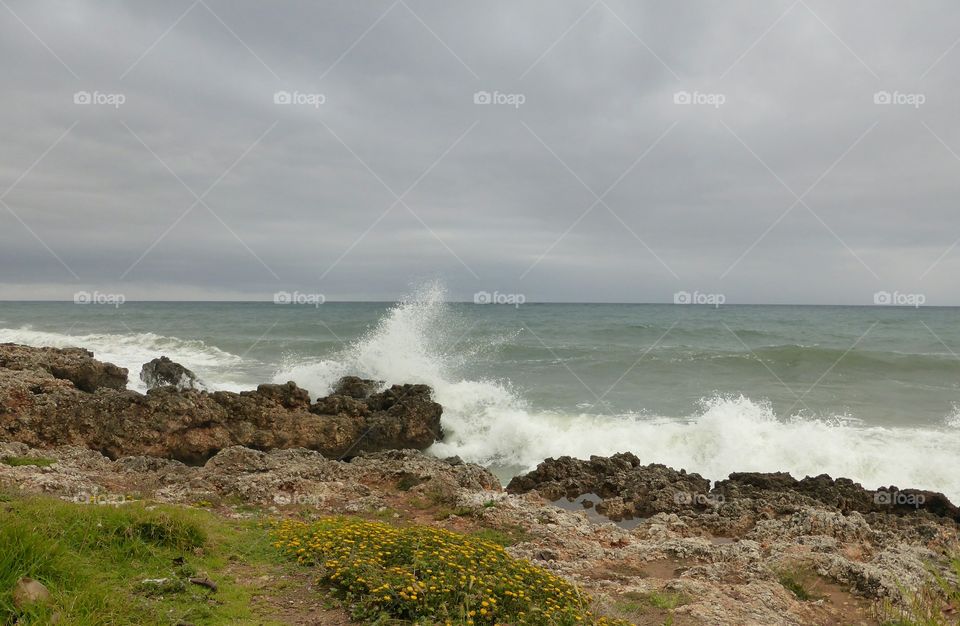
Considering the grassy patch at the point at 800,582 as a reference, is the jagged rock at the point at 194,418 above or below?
above

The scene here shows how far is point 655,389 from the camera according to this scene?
27.5 m

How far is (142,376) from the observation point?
2248cm

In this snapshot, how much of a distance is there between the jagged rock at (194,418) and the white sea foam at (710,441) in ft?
6.24

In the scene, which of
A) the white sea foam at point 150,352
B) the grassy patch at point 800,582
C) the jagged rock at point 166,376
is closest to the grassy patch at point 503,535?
the grassy patch at point 800,582

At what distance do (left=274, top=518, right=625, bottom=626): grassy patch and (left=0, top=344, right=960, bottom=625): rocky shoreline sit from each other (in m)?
1.22

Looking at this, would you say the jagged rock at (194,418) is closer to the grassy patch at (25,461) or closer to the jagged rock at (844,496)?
the grassy patch at (25,461)

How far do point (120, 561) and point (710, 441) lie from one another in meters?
15.1

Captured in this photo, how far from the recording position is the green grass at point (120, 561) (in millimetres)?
4973

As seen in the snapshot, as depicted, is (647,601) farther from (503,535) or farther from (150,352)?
(150,352)

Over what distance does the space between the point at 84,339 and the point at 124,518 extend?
1707 inches

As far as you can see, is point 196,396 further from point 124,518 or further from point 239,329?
point 239,329

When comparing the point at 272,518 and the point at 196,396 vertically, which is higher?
the point at 196,396

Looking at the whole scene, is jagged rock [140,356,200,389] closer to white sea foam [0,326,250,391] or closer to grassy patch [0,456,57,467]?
white sea foam [0,326,250,391]

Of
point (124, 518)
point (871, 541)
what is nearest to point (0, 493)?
point (124, 518)
